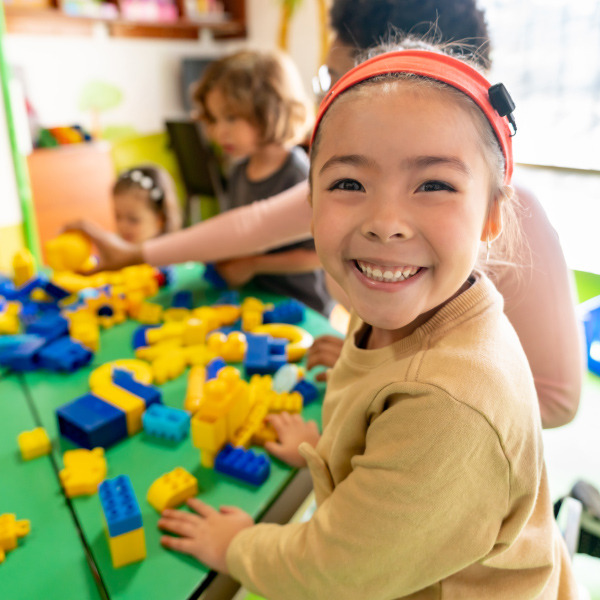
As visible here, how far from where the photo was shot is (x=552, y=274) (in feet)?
2.33

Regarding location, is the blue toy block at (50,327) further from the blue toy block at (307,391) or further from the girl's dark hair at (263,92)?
the girl's dark hair at (263,92)

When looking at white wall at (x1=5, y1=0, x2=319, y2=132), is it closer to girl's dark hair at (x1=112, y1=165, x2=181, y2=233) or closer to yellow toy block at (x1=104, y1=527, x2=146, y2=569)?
girl's dark hair at (x1=112, y1=165, x2=181, y2=233)

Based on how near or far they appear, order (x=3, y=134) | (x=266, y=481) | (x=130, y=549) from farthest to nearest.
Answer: (x=3, y=134) < (x=266, y=481) < (x=130, y=549)

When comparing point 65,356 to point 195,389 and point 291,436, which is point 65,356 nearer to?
point 195,389

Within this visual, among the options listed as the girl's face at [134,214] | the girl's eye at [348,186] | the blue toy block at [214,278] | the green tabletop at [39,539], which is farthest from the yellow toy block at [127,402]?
the girl's face at [134,214]

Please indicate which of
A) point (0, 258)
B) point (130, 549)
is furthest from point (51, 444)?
point (0, 258)

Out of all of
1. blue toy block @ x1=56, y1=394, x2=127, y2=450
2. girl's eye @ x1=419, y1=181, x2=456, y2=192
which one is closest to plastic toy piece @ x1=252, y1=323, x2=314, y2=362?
blue toy block @ x1=56, y1=394, x2=127, y2=450

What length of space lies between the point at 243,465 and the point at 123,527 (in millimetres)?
174

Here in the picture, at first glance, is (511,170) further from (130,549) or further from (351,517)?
(130,549)

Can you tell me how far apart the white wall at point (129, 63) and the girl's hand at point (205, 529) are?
331cm

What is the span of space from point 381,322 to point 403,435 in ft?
0.36

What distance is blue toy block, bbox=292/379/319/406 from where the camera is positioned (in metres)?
0.83

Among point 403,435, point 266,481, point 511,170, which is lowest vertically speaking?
point 266,481

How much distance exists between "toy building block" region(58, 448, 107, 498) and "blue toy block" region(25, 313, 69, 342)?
0.38 meters
